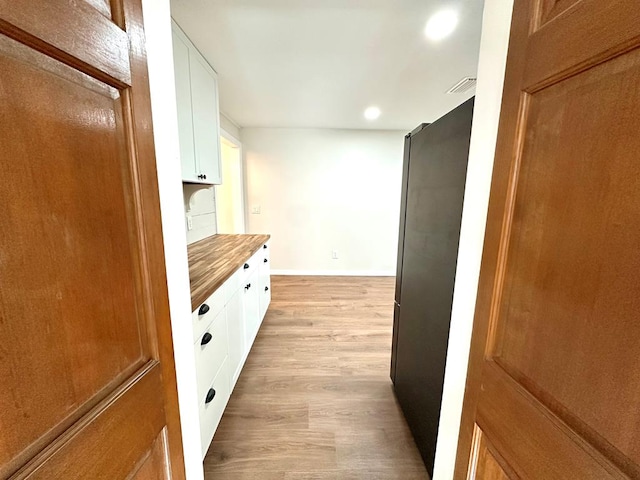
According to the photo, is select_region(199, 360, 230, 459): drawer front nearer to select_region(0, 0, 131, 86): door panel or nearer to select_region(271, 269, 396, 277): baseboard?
select_region(0, 0, 131, 86): door panel

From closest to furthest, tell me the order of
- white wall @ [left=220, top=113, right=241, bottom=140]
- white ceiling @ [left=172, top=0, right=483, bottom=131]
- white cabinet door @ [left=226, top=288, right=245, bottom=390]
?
white ceiling @ [left=172, top=0, right=483, bottom=131] → white cabinet door @ [left=226, top=288, right=245, bottom=390] → white wall @ [left=220, top=113, right=241, bottom=140]

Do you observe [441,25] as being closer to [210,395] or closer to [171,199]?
[171,199]

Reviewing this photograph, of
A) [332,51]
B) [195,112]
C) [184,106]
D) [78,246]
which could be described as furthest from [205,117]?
[78,246]

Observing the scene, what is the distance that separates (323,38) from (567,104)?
1.63m

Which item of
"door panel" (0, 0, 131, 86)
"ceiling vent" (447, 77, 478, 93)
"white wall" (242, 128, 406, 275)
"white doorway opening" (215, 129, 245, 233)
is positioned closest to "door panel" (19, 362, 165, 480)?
"door panel" (0, 0, 131, 86)

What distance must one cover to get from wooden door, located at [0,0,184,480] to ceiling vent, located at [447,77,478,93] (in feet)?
8.04

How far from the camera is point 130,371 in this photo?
0.60 meters

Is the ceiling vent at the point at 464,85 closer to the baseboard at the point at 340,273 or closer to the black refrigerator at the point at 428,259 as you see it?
the black refrigerator at the point at 428,259

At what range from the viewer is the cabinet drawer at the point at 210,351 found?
1206 mm

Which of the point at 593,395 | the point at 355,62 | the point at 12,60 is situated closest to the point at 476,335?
the point at 593,395

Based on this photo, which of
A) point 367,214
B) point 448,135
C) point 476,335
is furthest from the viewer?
point 367,214

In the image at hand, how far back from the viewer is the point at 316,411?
167 cm

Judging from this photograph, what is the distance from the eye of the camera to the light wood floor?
52.7 inches

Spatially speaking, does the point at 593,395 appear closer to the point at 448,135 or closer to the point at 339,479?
the point at 448,135
